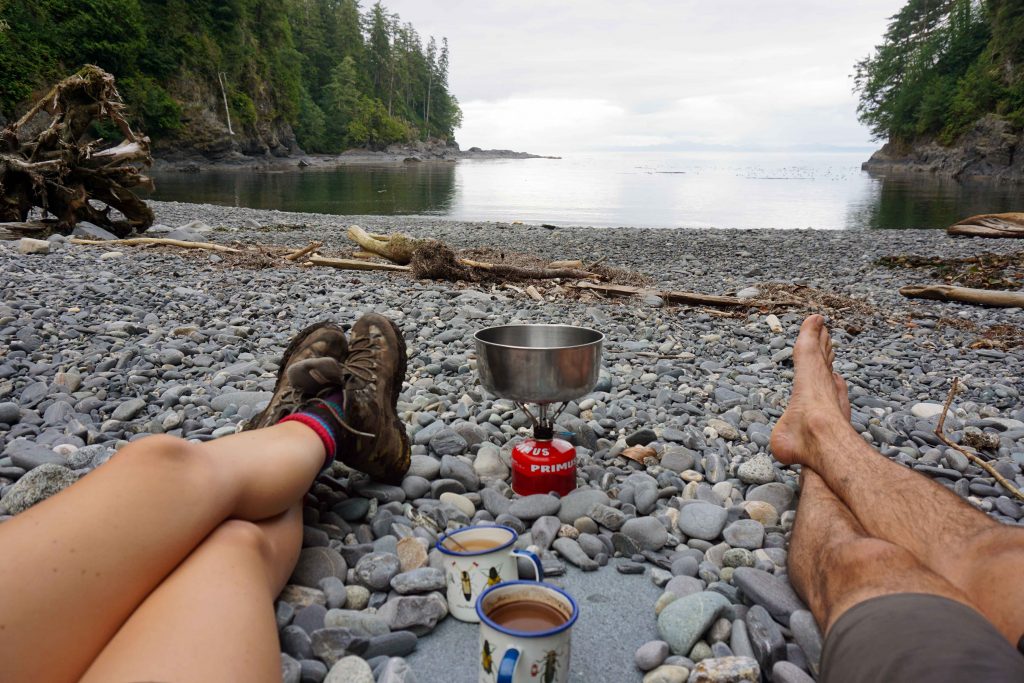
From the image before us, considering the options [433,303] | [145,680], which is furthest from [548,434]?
[433,303]

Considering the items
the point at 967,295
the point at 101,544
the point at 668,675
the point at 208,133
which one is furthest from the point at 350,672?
the point at 208,133

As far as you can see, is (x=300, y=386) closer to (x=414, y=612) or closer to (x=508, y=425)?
(x=414, y=612)

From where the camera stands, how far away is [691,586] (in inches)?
70.2

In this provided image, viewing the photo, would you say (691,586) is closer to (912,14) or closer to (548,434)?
(548,434)

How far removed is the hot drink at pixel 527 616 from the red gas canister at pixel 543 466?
811 millimetres

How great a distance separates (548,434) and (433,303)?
316 centimetres

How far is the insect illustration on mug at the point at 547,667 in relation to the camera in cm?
127

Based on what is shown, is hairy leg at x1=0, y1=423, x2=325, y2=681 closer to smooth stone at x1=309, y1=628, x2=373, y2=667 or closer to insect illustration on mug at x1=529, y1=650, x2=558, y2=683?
smooth stone at x1=309, y1=628, x2=373, y2=667

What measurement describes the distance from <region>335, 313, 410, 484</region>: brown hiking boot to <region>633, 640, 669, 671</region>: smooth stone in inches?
40.0

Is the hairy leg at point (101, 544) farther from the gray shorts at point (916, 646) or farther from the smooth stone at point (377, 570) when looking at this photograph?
the gray shorts at point (916, 646)

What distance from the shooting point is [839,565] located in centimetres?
146

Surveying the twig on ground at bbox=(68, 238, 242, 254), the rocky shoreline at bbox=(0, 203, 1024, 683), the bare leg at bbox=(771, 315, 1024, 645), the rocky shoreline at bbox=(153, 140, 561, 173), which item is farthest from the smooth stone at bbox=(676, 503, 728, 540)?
the rocky shoreline at bbox=(153, 140, 561, 173)

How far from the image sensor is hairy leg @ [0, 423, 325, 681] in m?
1.09

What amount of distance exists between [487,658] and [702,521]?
3.33ft
